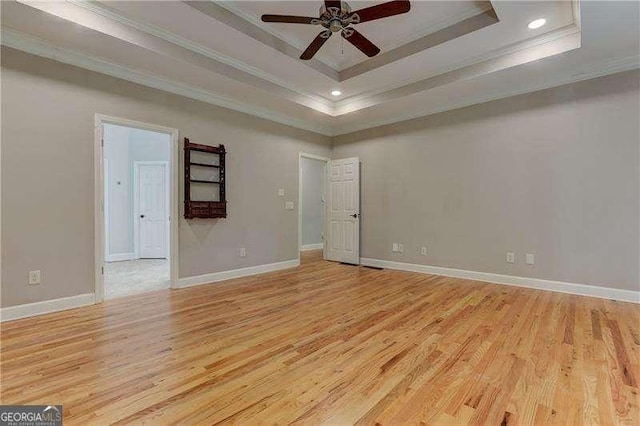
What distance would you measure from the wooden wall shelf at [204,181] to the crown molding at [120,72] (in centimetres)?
69

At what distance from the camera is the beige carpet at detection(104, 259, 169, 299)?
410 centimetres

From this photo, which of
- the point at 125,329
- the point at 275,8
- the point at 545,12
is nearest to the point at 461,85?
the point at 545,12

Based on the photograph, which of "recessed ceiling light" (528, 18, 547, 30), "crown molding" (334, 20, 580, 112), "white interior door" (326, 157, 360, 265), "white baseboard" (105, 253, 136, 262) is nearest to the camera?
"recessed ceiling light" (528, 18, 547, 30)

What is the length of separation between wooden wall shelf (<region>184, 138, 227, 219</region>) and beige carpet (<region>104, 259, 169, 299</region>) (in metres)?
1.20

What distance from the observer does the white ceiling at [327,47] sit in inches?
114

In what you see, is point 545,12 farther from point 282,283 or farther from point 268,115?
point 282,283

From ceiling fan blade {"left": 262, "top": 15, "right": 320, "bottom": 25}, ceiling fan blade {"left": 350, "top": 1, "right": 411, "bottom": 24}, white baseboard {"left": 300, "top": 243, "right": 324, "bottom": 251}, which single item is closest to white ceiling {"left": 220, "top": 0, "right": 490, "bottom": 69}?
ceiling fan blade {"left": 262, "top": 15, "right": 320, "bottom": 25}

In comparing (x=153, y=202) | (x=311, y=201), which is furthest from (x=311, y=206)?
(x=153, y=202)

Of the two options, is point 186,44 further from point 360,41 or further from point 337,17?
point 360,41

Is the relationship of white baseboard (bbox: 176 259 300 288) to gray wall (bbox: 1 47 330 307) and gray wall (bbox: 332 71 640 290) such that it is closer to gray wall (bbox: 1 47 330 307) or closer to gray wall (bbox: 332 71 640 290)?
gray wall (bbox: 1 47 330 307)

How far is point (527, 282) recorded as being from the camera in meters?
4.18

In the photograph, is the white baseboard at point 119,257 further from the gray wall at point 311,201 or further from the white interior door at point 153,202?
the gray wall at point 311,201

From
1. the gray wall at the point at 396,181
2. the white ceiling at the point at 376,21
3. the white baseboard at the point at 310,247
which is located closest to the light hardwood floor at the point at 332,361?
the gray wall at the point at 396,181

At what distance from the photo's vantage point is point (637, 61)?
3.47 metres
